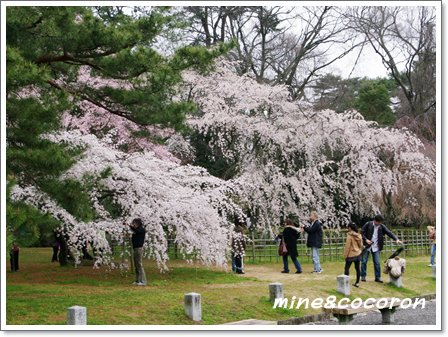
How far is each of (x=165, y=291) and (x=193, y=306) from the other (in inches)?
86.8

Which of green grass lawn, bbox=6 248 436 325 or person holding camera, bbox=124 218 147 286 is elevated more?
person holding camera, bbox=124 218 147 286

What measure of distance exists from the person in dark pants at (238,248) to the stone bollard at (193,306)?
492 cm

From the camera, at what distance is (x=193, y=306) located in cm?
838

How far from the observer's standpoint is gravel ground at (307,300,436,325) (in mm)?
8492

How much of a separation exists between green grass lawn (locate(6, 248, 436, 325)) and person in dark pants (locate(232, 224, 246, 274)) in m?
0.28

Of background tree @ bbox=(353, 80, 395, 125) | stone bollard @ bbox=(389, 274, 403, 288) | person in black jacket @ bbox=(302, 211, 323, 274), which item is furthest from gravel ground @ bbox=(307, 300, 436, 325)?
background tree @ bbox=(353, 80, 395, 125)

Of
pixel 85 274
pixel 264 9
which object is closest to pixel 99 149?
pixel 85 274

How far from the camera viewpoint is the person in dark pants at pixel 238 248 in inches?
529

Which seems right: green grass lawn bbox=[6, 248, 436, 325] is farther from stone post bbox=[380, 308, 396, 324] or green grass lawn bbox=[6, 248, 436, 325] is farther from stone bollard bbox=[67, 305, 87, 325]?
stone post bbox=[380, 308, 396, 324]

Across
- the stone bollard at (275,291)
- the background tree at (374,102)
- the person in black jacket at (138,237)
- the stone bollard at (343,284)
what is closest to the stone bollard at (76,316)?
the stone bollard at (275,291)

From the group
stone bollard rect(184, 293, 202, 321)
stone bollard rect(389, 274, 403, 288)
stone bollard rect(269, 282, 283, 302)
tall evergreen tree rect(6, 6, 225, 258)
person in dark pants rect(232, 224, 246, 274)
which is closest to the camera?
tall evergreen tree rect(6, 6, 225, 258)

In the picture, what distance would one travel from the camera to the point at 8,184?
703 centimetres

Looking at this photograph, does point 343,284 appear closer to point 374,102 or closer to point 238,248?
point 238,248
